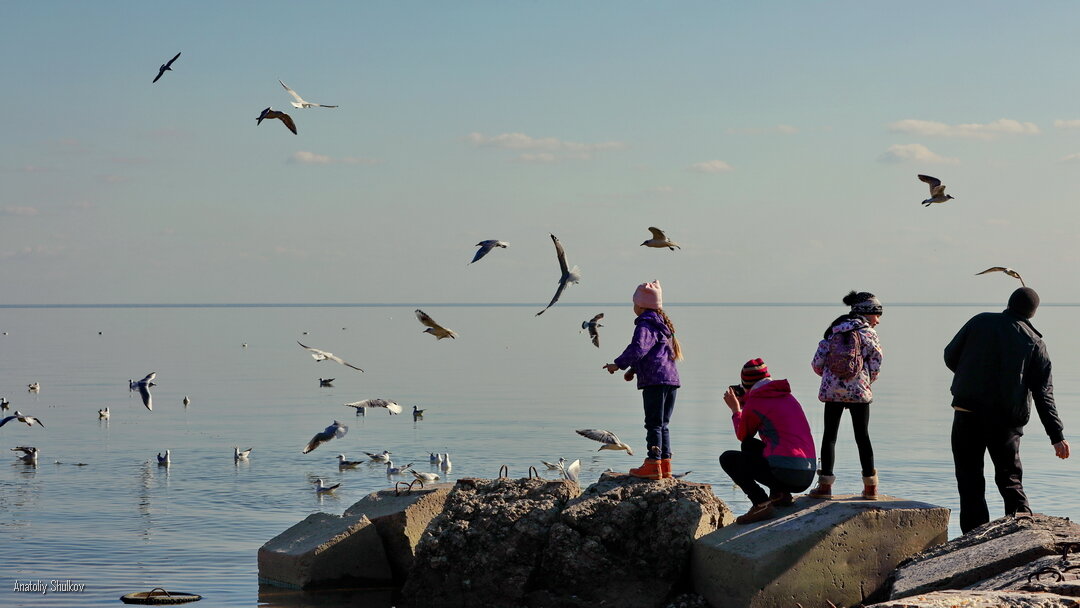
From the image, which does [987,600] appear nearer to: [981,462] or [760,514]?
[760,514]

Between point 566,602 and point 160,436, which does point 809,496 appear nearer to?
point 566,602

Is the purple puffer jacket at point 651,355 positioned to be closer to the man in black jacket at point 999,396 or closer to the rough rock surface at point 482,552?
the rough rock surface at point 482,552

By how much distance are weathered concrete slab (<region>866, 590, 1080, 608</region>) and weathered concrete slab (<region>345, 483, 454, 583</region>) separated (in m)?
4.62

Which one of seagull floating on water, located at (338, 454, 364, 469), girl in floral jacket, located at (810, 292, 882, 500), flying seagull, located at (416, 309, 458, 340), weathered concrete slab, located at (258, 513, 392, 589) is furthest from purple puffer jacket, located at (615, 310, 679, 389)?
seagull floating on water, located at (338, 454, 364, 469)

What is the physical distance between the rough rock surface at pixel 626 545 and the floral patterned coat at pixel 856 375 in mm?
1300

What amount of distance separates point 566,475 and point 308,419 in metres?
12.0

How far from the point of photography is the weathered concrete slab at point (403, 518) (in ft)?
32.9

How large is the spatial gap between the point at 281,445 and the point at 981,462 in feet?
46.5

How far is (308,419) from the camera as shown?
25219mm

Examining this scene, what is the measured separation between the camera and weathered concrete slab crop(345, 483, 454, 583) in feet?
32.9

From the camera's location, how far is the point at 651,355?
9.69m

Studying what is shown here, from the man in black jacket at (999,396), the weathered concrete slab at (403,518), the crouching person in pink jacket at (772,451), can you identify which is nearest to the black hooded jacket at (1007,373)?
Answer: the man in black jacket at (999,396)

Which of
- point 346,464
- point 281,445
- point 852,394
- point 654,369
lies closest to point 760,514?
point 852,394

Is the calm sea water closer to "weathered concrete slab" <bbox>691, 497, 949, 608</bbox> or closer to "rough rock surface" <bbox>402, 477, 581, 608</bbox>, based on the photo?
"rough rock surface" <bbox>402, 477, 581, 608</bbox>
